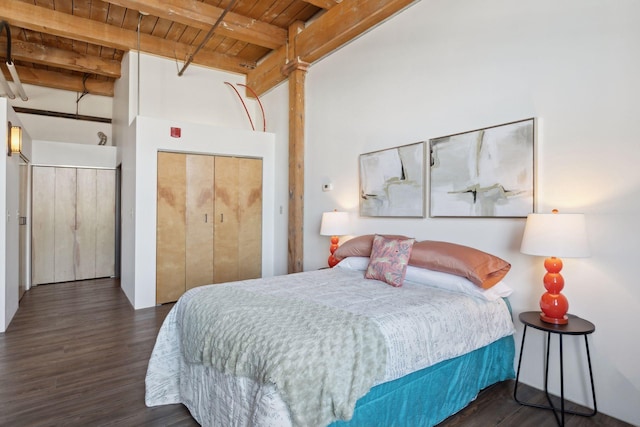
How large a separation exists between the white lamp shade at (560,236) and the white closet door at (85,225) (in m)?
6.16

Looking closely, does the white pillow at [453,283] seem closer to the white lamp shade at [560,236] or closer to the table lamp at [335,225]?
the white lamp shade at [560,236]

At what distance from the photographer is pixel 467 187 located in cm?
267

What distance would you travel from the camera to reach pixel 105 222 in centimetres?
586

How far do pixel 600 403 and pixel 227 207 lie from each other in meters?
4.10

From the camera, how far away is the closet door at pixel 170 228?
4262mm

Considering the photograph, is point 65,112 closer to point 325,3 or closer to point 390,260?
point 325,3

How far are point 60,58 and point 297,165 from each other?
3.70m

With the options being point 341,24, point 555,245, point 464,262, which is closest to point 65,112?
point 341,24

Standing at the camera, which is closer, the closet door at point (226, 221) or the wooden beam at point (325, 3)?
Answer: the wooden beam at point (325, 3)

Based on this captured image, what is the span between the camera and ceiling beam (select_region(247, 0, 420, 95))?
10.7 feet

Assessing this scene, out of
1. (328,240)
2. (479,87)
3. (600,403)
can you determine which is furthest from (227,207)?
(600,403)

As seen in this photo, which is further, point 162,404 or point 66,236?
point 66,236

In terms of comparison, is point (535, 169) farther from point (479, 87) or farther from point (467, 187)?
point (479, 87)

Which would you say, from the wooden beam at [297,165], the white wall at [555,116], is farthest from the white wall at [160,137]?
the white wall at [555,116]
